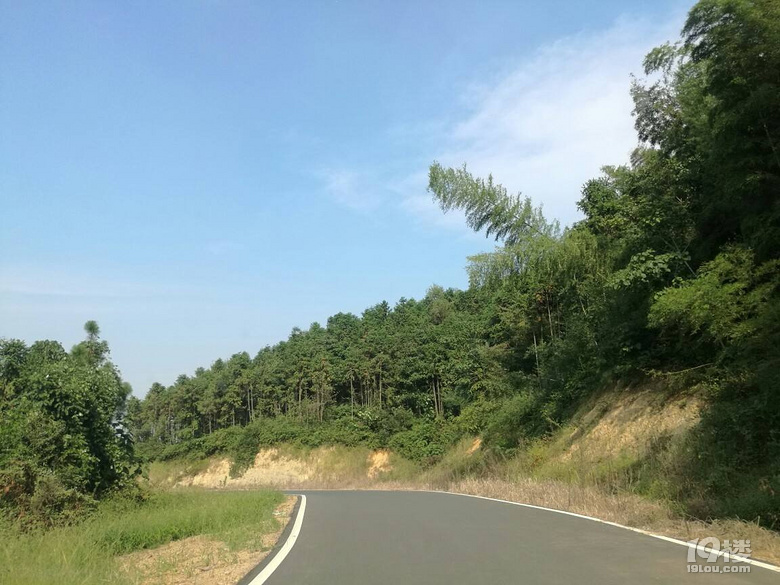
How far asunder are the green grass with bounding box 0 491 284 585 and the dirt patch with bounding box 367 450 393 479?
3999cm

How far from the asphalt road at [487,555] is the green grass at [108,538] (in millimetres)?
1879

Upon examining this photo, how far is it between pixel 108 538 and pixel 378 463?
161ft

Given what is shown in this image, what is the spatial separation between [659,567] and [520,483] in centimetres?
1331

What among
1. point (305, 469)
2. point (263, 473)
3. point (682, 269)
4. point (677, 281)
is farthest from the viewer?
point (263, 473)

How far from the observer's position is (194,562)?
9.27 m

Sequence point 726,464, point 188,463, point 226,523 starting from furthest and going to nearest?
point 188,463 < point 226,523 < point 726,464

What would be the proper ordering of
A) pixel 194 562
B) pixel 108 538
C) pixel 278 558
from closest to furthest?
pixel 278 558
pixel 194 562
pixel 108 538

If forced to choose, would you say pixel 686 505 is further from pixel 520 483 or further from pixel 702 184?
pixel 702 184

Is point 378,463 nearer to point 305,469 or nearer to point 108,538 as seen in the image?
point 305,469

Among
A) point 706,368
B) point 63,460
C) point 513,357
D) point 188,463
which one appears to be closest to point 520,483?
point 706,368

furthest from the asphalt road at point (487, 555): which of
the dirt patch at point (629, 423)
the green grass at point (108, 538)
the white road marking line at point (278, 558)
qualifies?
the dirt patch at point (629, 423)

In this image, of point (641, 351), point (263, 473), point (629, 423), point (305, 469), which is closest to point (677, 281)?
point (641, 351)

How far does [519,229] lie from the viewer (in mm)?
24453

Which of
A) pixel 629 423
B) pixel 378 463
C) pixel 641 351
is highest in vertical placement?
pixel 641 351
